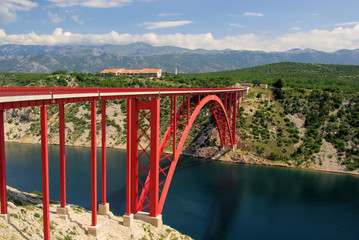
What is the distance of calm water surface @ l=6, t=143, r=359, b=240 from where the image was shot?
1084 inches

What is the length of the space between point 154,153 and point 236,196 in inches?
674

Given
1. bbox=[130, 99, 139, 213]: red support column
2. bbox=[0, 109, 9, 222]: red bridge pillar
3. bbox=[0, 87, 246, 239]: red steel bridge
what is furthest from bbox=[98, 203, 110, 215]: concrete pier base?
bbox=[0, 109, 9, 222]: red bridge pillar

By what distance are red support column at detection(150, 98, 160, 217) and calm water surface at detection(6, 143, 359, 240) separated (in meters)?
5.98

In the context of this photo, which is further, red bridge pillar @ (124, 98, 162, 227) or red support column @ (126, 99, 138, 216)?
red bridge pillar @ (124, 98, 162, 227)

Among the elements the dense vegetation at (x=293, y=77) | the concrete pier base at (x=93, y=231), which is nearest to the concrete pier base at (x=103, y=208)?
the concrete pier base at (x=93, y=231)

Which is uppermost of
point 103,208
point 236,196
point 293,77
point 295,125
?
point 293,77

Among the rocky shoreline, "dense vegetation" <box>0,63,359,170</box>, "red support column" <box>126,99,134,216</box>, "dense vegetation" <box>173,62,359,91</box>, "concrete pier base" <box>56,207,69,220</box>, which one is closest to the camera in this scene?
the rocky shoreline

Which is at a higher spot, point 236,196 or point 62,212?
point 62,212

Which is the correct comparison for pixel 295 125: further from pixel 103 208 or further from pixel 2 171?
pixel 2 171

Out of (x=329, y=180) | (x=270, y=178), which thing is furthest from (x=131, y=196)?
(x=329, y=180)

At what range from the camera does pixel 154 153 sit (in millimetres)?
21000

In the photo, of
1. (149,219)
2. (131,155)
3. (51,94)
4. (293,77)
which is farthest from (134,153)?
(293,77)

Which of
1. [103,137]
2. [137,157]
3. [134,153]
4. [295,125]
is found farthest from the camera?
[295,125]

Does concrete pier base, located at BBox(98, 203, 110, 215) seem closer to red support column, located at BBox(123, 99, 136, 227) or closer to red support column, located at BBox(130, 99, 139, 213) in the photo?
red support column, located at BBox(123, 99, 136, 227)
